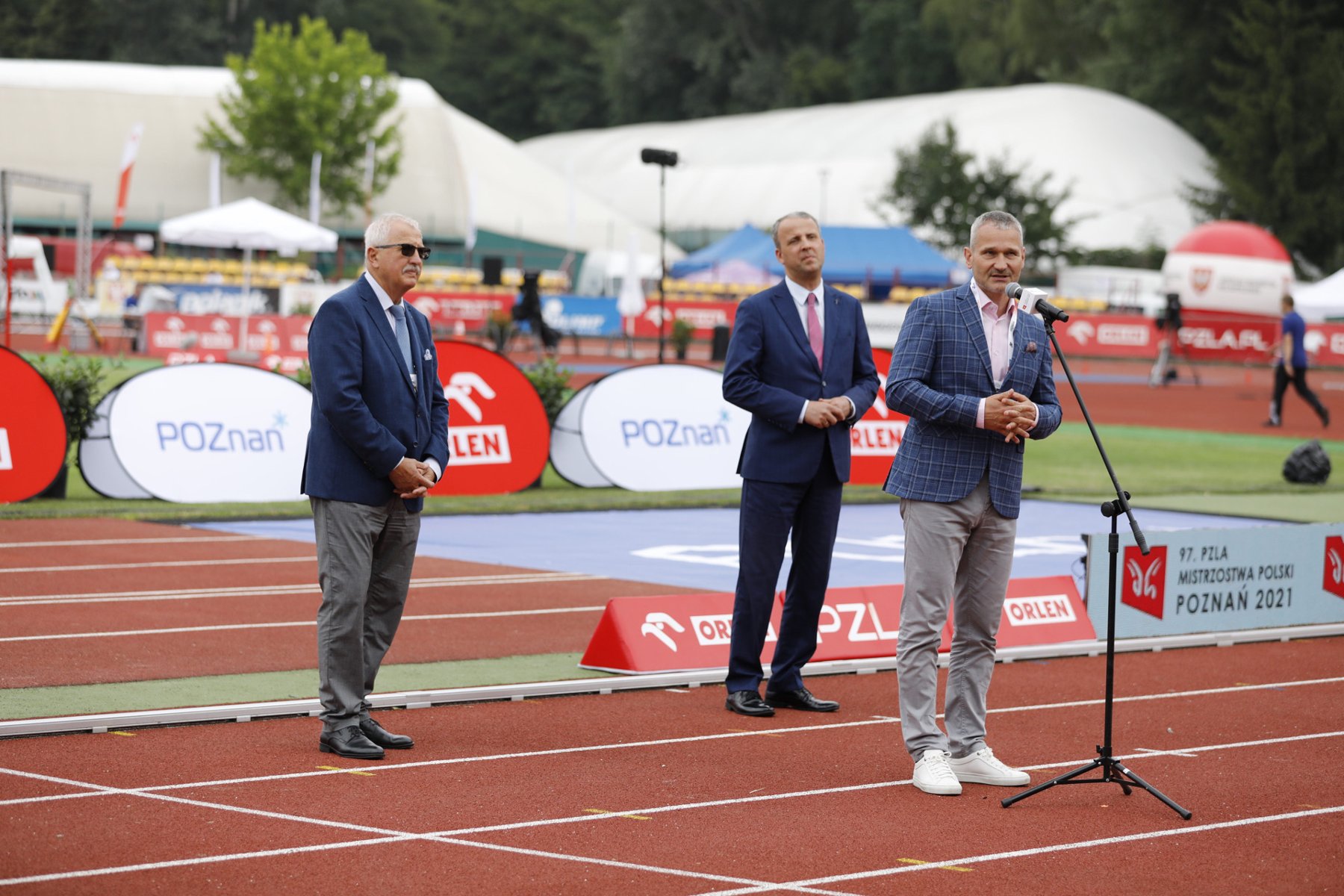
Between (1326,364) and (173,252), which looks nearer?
(1326,364)

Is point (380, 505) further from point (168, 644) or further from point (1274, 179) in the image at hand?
point (1274, 179)

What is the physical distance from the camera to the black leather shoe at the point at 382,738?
6.79 metres

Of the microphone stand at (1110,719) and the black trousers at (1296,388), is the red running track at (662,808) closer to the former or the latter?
the microphone stand at (1110,719)

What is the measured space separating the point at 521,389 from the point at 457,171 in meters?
51.3

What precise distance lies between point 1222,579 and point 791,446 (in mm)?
3701

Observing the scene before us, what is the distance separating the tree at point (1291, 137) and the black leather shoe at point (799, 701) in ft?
197

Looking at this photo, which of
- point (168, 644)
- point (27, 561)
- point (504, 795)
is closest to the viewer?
point (504, 795)

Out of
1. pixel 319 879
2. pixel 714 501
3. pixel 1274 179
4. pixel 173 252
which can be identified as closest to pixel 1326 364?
pixel 1274 179

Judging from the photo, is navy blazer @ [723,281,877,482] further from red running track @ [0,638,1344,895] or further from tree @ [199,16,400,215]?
tree @ [199,16,400,215]

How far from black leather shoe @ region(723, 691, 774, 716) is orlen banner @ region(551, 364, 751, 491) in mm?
8472

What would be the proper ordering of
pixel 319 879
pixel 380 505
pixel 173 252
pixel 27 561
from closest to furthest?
pixel 319 879, pixel 380 505, pixel 27 561, pixel 173 252

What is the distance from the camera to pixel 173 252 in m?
59.8

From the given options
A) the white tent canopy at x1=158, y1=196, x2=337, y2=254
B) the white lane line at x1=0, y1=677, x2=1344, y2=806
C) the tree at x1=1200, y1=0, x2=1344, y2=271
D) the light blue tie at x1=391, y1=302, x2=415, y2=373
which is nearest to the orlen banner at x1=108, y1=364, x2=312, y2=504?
the light blue tie at x1=391, y1=302, x2=415, y2=373

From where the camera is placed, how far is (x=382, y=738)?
680cm
